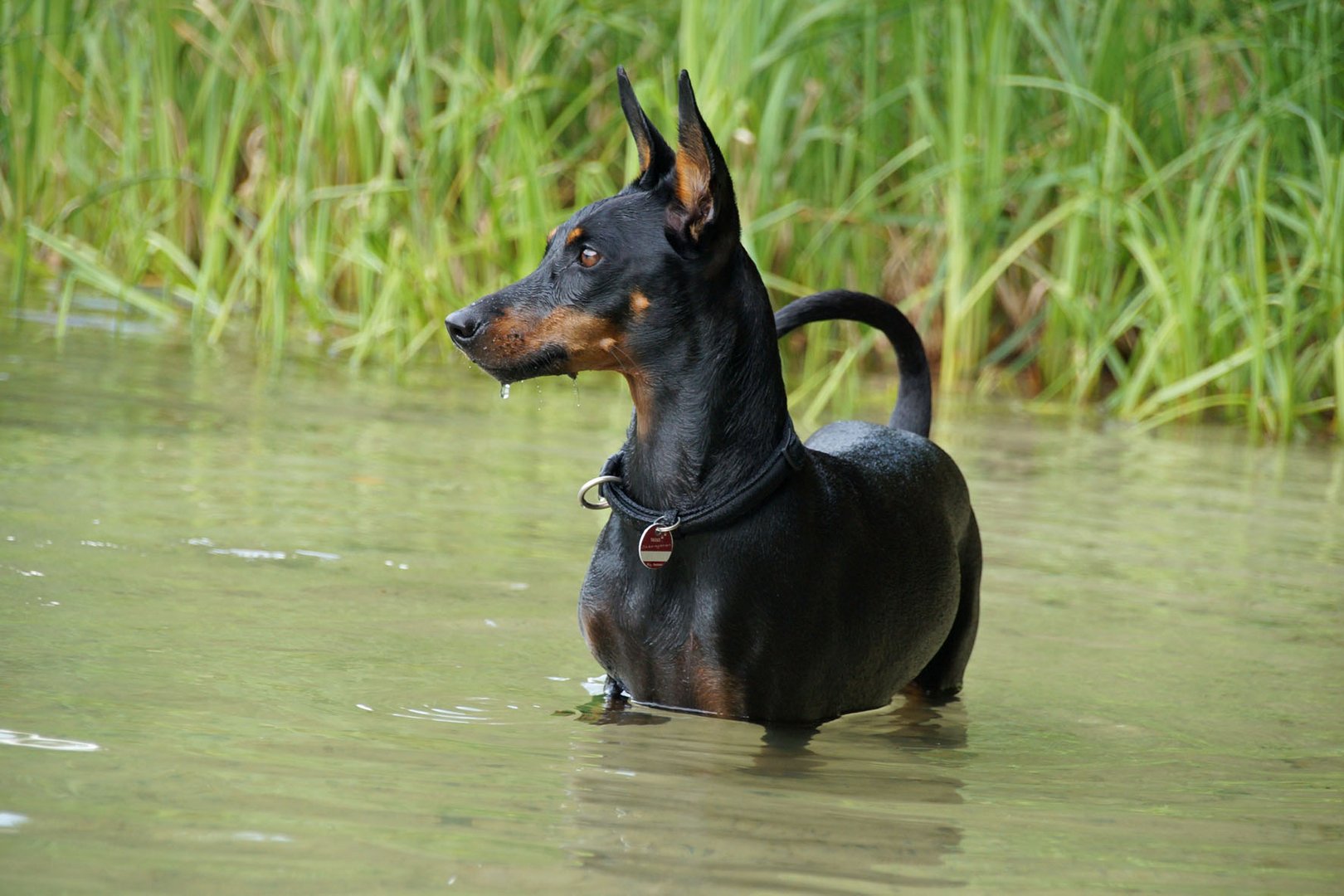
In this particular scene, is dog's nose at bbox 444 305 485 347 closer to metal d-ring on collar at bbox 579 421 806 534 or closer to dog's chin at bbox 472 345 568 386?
dog's chin at bbox 472 345 568 386

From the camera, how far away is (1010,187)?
7332 millimetres

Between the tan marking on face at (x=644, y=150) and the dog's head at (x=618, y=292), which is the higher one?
the tan marking on face at (x=644, y=150)

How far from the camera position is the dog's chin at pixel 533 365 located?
2658 mm

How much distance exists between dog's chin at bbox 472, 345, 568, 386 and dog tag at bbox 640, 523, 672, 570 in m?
0.30

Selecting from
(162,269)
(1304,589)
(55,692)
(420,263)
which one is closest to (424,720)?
(55,692)

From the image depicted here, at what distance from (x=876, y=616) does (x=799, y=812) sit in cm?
72

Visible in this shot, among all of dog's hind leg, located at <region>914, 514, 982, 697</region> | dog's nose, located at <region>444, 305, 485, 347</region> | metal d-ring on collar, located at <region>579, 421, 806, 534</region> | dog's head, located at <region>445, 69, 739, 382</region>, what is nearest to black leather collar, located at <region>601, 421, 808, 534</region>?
metal d-ring on collar, located at <region>579, 421, 806, 534</region>

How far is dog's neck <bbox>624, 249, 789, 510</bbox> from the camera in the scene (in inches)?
106

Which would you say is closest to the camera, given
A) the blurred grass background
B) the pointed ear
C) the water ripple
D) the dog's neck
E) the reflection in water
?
the reflection in water

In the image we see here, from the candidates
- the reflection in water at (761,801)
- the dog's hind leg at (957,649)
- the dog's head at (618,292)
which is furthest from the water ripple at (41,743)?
the dog's hind leg at (957,649)

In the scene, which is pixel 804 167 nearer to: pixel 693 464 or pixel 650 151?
pixel 650 151

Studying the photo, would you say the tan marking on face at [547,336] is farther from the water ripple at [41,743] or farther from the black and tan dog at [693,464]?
the water ripple at [41,743]

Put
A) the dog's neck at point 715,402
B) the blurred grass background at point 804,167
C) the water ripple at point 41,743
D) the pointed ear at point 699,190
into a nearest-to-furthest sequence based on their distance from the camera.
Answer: the water ripple at point 41,743 → the pointed ear at point 699,190 → the dog's neck at point 715,402 → the blurred grass background at point 804,167

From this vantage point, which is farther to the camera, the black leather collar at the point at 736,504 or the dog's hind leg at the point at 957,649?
the dog's hind leg at the point at 957,649
